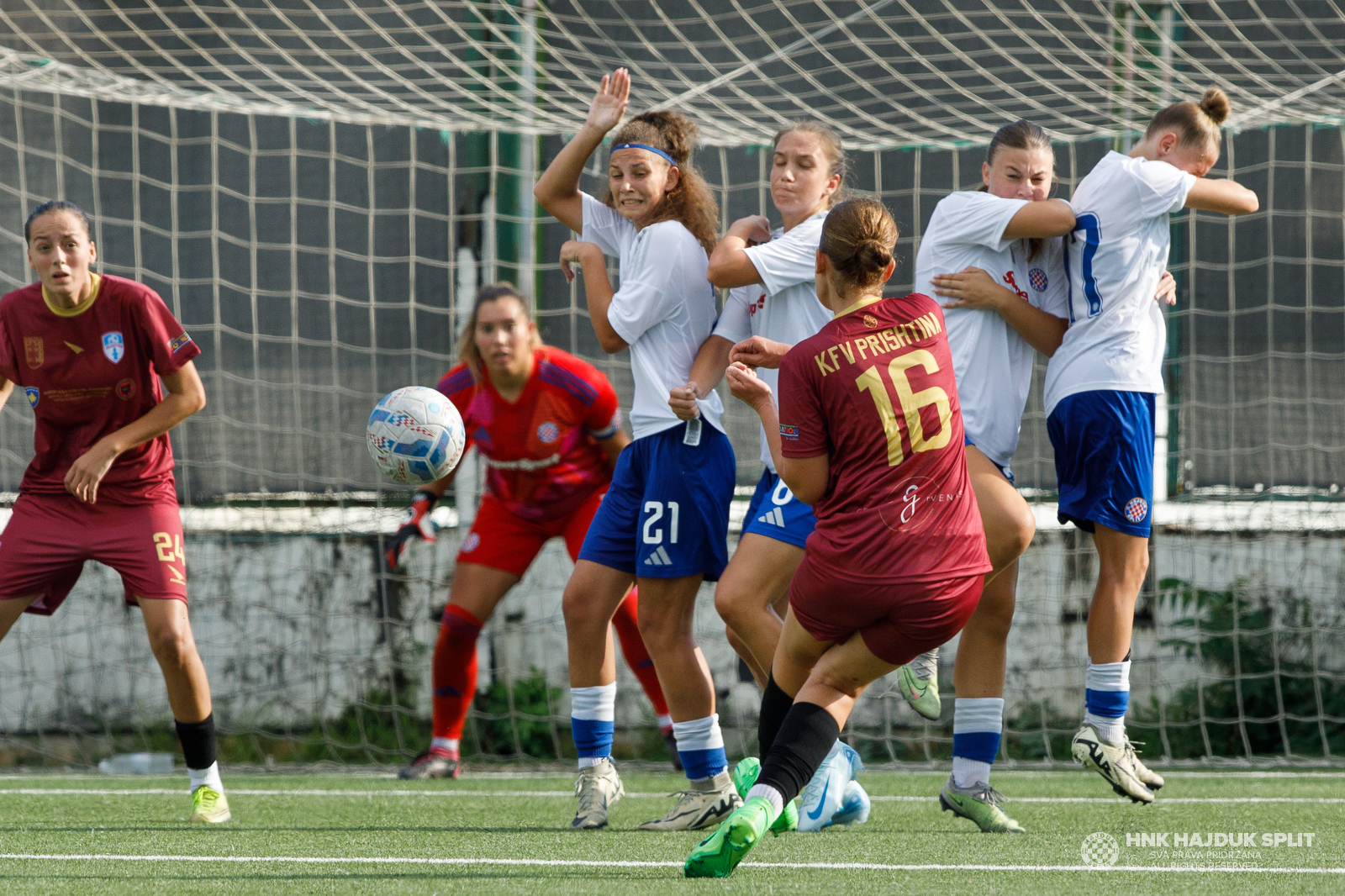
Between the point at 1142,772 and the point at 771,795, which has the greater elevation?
the point at 771,795

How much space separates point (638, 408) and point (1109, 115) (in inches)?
141

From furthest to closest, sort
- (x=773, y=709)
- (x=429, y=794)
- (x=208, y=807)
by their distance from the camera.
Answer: (x=429, y=794), (x=208, y=807), (x=773, y=709)

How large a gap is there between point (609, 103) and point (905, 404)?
1.62 metres

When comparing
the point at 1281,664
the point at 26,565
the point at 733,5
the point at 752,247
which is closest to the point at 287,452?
the point at 26,565

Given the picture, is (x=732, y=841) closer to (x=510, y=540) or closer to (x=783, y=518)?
(x=783, y=518)

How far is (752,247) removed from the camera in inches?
151

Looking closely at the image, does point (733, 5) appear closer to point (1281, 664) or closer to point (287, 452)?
point (287, 452)

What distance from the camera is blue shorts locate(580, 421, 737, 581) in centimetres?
385

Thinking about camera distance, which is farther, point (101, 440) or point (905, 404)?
point (101, 440)

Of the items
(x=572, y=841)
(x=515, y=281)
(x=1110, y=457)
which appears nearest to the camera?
(x=572, y=841)

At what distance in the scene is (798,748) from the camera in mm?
2971

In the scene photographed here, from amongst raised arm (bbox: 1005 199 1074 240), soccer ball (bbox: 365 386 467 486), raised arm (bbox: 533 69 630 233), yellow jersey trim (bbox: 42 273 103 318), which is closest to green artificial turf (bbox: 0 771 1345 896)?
soccer ball (bbox: 365 386 467 486)

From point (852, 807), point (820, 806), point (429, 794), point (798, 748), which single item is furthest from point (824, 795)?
point (429, 794)

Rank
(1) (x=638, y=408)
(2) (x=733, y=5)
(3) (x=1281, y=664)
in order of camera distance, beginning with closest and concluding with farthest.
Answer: (1) (x=638, y=408)
(3) (x=1281, y=664)
(2) (x=733, y=5)
